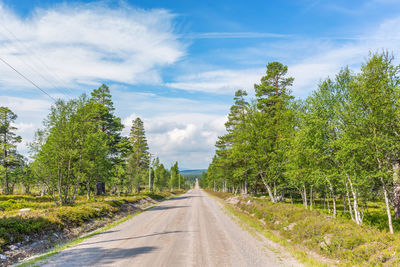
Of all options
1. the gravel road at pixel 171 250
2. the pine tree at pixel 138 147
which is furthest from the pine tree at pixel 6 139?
the gravel road at pixel 171 250

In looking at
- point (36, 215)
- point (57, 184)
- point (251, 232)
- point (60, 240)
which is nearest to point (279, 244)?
point (251, 232)

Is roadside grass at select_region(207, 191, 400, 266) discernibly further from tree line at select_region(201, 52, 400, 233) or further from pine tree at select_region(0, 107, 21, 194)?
pine tree at select_region(0, 107, 21, 194)

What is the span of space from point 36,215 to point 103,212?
6248 mm

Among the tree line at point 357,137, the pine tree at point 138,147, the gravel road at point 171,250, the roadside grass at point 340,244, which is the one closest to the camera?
the roadside grass at point 340,244

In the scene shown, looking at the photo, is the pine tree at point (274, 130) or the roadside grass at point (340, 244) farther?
the pine tree at point (274, 130)

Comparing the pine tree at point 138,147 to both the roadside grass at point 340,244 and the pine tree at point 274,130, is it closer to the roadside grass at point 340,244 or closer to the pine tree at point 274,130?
the pine tree at point 274,130

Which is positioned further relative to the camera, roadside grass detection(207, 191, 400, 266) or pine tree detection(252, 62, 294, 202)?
pine tree detection(252, 62, 294, 202)

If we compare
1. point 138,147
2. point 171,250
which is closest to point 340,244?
point 171,250

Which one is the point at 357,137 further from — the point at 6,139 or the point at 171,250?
the point at 6,139

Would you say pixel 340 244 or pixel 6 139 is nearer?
pixel 340 244

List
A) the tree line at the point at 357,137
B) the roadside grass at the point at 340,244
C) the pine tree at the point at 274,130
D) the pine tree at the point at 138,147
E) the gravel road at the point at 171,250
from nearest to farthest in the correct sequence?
the roadside grass at the point at 340,244 < the gravel road at the point at 171,250 < the tree line at the point at 357,137 < the pine tree at the point at 274,130 < the pine tree at the point at 138,147

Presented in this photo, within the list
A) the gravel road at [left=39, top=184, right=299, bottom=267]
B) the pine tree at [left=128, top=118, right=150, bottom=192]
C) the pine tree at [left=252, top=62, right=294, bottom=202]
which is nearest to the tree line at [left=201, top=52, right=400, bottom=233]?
the pine tree at [left=252, top=62, right=294, bottom=202]

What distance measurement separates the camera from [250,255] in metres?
8.59

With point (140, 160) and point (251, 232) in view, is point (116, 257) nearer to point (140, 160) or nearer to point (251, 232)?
point (251, 232)
